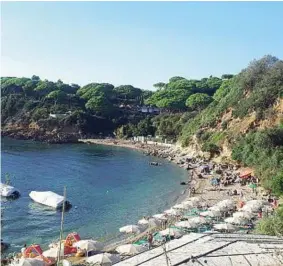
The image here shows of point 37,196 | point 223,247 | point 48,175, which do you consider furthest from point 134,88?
point 223,247

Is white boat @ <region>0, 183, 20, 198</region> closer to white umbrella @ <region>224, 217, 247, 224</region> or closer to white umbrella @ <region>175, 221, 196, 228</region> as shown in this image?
white umbrella @ <region>175, 221, 196, 228</region>

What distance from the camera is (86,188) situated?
52.9m

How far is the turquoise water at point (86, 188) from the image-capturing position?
36219 mm

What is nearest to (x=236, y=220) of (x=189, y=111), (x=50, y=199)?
(x=50, y=199)

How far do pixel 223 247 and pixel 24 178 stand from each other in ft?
148

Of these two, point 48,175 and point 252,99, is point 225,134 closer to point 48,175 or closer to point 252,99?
point 252,99

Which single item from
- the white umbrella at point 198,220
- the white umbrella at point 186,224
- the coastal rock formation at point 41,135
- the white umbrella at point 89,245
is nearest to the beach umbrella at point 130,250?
the white umbrella at point 89,245

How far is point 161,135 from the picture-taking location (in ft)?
341

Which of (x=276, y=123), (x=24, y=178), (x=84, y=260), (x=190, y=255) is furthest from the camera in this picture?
(x=276, y=123)

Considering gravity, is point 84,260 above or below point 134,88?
below

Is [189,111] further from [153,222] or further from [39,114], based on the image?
[153,222]

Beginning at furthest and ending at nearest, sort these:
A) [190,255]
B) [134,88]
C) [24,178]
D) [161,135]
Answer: [134,88]
[161,135]
[24,178]
[190,255]

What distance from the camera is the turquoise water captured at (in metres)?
36.2

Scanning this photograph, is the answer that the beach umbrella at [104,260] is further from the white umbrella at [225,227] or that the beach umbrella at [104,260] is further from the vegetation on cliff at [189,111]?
the white umbrella at [225,227]
